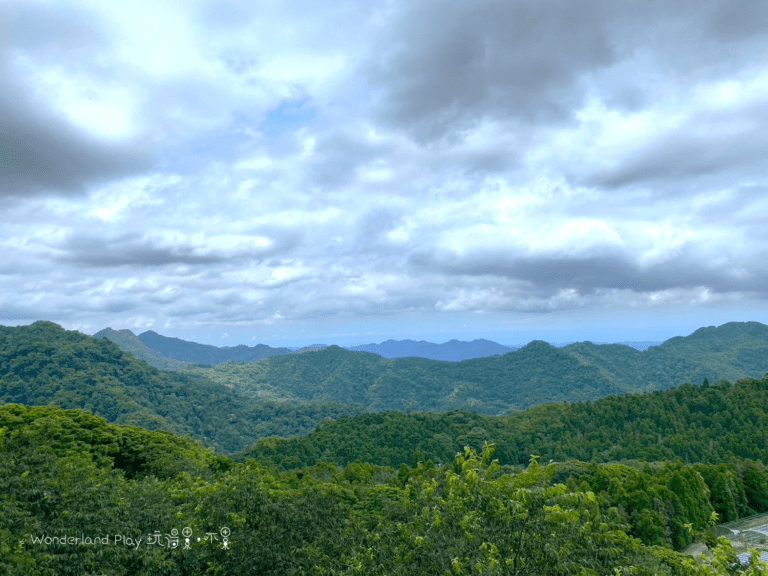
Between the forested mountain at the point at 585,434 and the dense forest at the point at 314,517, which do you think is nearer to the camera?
the dense forest at the point at 314,517

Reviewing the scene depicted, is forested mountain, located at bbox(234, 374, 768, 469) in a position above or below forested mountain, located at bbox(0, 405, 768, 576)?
below

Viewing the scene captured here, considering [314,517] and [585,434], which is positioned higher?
[314,517]

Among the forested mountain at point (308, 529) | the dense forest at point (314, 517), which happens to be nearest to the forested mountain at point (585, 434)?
the dense forest at point (314, 517)

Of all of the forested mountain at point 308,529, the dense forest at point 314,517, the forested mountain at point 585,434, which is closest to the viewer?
the forested mountain at point 308,529

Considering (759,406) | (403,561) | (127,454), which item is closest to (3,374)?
(127,454)

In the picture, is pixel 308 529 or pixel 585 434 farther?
pixel 585 434

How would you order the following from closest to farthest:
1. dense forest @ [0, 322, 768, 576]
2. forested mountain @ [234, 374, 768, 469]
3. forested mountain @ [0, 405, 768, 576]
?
forested mountain @ [0, 405, 768, 576] → dense forest @ [0, 322, 768, 576] → forested mountain @ [234, 374, 768, 469]

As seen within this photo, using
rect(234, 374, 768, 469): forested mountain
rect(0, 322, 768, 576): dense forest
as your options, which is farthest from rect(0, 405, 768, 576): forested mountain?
rect(234, 374, 768, 469): forested mountain

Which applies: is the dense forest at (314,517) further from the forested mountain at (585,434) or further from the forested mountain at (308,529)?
the forested mountain at (585,434)

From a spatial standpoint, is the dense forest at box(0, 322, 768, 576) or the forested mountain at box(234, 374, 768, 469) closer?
the dense forest at box(0, 322, 768, 576)

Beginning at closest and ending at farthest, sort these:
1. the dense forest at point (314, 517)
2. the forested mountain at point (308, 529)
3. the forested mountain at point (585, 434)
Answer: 1. the forested mountain at point (308, 529)
2. the dense forest at point (314, 517)
3. the forested mountain at point (585, 434)

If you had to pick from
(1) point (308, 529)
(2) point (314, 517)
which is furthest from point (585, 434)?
(1) point (308, 529)

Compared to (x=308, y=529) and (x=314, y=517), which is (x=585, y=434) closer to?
(x=314, y=517)

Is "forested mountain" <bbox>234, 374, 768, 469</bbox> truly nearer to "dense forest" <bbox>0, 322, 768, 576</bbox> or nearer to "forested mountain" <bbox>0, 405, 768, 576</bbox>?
"dense forest" <bbox>0, 322, 768, 576</bbox>
